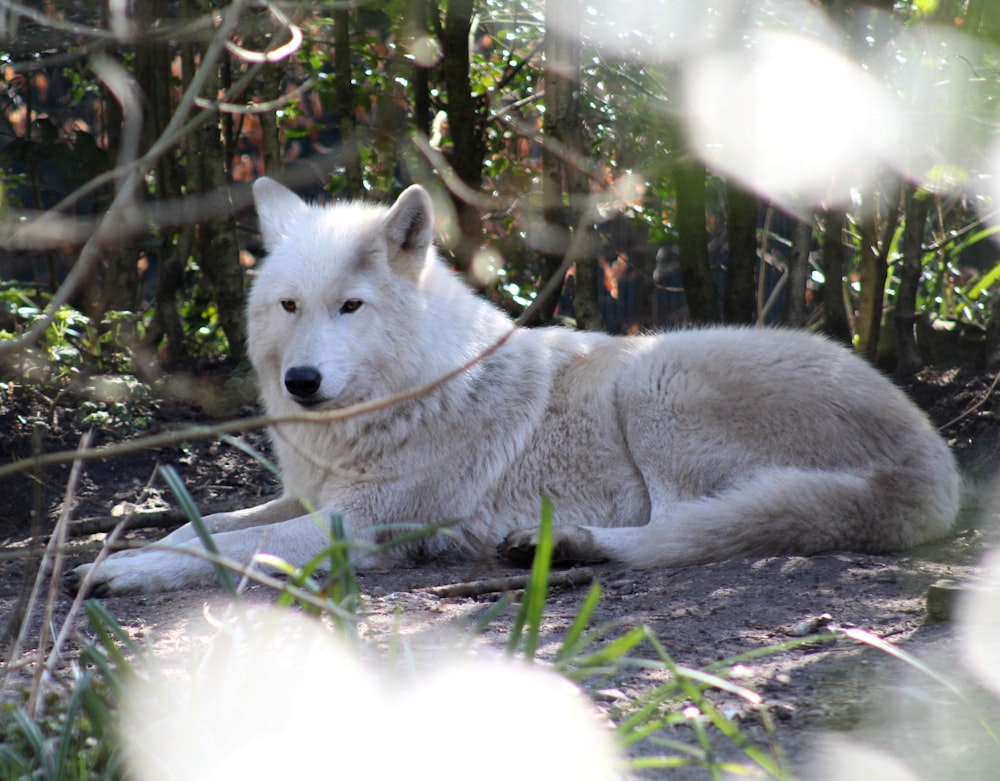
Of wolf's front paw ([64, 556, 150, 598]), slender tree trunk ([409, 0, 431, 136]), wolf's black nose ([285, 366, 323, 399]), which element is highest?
slender tree trunk ([409, 0, 431, 136])

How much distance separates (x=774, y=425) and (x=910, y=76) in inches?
88.7

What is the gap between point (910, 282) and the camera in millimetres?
5512

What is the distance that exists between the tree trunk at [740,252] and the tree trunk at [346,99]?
2130 mm

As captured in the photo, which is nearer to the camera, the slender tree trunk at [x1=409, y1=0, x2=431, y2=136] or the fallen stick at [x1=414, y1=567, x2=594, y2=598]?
the fallen stick at [x1=414, y1=567, x2=594, y2=598]

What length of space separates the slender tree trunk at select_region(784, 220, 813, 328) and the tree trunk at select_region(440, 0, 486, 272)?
6.24ft

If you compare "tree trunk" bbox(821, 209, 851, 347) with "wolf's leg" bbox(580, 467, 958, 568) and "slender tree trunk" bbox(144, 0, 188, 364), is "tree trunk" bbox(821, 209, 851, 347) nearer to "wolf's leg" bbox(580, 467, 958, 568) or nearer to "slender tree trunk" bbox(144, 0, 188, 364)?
"wolf's leg" bbox(580, 467, 958, 568)

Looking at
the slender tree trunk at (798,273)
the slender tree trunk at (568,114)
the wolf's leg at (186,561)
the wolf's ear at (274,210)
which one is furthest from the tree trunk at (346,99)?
the wolf's leg at (186,561)

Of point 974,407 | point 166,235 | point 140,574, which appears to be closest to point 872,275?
point 974,407

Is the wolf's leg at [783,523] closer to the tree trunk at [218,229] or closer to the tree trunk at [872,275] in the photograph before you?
the tree trunk at [872,275]

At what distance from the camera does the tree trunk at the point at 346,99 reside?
5.49 metres

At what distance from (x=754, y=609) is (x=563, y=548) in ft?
3.21

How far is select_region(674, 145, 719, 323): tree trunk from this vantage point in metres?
5.73

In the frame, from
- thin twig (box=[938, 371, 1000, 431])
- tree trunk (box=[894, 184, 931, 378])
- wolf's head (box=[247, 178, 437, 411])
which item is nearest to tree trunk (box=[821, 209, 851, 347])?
tree trunk (box=[894, 184, 931, 378])

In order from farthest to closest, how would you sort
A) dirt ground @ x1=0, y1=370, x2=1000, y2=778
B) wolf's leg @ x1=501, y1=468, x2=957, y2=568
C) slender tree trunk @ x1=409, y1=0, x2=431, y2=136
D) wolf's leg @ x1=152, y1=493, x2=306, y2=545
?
slender tree trunk @ x1=409, y1=0, x2=431, y2=136 → wolf's leg @ x1=152, y1=493, x2=306, y2=545 → wolf's leg @ x1=501, y1=468, x2=957, y2=568 → dirt ground @ x1=0, y1=370, x2=1000, y2=778
